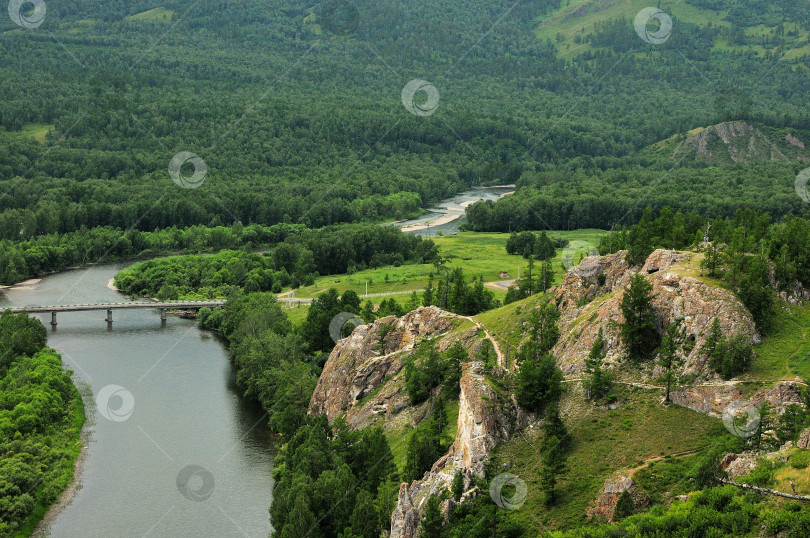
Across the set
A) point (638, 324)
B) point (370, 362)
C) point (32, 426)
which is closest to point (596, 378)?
point (638, 324)

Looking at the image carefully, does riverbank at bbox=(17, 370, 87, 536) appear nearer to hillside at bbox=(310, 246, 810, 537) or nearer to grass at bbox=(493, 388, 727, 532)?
hillside at bbox=(310, 246, 810, 537)

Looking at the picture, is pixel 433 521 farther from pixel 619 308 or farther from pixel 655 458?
pixel 619 308

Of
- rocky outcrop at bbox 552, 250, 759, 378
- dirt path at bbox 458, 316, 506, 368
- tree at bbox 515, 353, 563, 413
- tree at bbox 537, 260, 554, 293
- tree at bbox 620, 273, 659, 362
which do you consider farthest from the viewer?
tree at bbox 537, 260, 554, 293

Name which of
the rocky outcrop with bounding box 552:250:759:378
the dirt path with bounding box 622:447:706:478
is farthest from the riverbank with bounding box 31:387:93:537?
the dirt path with bounding box 622:447:706:478

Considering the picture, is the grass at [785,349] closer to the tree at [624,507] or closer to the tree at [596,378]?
the tree at [596,378]

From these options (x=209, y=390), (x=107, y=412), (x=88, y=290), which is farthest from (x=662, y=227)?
(x=88, y=290)

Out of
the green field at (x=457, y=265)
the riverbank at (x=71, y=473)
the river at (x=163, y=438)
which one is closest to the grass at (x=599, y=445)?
the river at (x=163, y=438)
